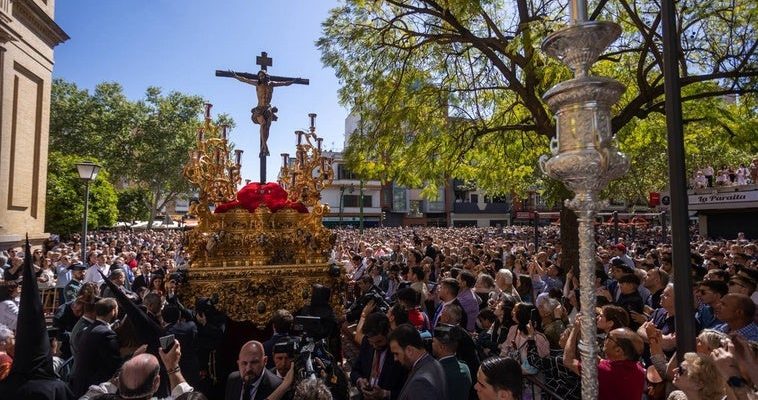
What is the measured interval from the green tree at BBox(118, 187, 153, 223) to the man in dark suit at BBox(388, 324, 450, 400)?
40444mm

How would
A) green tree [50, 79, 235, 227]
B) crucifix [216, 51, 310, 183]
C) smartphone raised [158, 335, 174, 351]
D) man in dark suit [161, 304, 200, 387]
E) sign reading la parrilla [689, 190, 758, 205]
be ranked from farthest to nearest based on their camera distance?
green tree [50, 79, 235, 227]
sign reading la parrilla [689, 190, 758, 205]
crucifix [216, 51, 310, 183]
man in dark suit [161, 304, 200, 387]
smartphone raised [158, 335, 174, 351]

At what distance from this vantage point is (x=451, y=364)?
3869mm

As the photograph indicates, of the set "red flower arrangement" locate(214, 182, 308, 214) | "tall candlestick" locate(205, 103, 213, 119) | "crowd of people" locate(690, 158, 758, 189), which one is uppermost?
"crowd of people" locate(690, 158, 758, 189)

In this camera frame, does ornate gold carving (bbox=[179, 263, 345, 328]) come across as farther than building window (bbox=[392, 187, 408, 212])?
No

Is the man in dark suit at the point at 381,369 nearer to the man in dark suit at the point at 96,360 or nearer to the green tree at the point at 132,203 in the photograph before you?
the man in dark suit at the point at 96,360

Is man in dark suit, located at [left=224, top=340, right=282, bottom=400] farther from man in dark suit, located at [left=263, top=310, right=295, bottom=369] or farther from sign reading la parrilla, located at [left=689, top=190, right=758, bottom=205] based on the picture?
sign reading la parrilla, located at [left=689, top=190, right=758, bottom=205]

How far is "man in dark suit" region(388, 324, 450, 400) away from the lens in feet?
11.1

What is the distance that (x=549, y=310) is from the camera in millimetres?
5199

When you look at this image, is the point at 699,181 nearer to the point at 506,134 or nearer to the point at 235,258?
the point at 506,134

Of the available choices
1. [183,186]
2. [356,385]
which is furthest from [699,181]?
[183,186]

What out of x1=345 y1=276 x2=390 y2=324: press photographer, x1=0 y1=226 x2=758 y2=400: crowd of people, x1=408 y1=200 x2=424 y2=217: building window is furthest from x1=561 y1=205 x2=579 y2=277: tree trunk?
x1=408 y1=200 x2=424 y2=217: building window

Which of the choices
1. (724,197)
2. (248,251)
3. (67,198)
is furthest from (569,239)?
(67,198)

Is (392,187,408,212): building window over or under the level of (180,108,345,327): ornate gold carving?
over

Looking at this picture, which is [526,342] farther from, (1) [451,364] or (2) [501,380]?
(2) [501,380]
